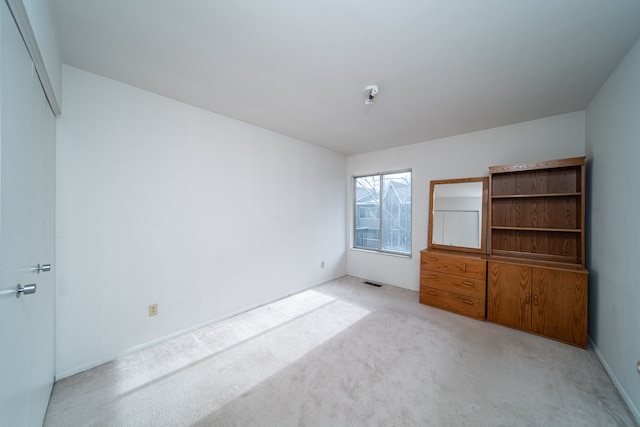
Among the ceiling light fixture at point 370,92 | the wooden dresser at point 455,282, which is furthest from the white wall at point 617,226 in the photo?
the ceiling light fixture at point 370,92

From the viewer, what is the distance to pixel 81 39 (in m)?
1.54

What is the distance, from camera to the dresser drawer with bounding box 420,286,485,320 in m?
2.77

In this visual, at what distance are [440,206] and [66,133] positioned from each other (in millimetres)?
4061

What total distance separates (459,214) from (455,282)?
37.6 inches

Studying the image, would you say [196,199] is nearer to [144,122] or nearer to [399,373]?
[144,122]

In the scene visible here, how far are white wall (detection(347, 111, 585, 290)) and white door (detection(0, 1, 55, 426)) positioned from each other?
3837mm

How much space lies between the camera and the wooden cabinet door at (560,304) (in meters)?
2.20

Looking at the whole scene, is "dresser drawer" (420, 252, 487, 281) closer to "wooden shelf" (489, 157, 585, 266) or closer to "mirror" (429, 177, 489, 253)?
"wooden shelf" (489, 157, 585, 266)

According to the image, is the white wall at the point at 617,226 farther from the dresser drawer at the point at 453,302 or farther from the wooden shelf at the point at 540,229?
the dresser drawer at the point at 453,302

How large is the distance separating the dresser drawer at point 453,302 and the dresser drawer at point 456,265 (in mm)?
271

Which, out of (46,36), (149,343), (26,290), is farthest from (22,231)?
(149,343)

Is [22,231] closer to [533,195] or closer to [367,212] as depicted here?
[533,195]

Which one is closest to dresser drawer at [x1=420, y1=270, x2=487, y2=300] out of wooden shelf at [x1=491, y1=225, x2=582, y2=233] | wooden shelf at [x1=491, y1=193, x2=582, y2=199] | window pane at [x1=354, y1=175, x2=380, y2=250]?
wooden shelf at [x1=491, y1=225, x2=582, y2=233]

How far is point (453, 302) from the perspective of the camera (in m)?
2.94
